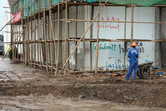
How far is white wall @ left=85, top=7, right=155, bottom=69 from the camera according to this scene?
13281 mm

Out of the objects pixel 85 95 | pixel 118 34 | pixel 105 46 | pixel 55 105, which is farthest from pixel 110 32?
pixel 55 105

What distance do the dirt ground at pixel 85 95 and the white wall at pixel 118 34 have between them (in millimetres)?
2851

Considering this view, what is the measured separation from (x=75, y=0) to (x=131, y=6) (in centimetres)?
278

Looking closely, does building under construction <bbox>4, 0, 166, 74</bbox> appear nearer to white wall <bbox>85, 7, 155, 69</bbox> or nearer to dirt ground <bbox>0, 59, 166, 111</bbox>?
white wall <bbox>85, 7, 155, 69</bbox>

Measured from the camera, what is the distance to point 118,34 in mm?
13570

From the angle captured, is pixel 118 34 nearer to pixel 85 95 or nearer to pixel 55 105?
pixel 85 95

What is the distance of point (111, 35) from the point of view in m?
13.5

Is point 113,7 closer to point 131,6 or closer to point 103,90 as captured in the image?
point 131,6

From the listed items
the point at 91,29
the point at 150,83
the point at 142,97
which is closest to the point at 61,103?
the point at 142,97

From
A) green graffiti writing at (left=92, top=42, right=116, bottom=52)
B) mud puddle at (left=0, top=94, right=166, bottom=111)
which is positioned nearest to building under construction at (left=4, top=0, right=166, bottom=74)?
green graffiti writing at (left=92, top=42, right=116, bottom=52)

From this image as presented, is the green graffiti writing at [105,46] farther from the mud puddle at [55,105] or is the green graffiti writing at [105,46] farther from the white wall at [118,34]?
the mud puddle at [55,105]

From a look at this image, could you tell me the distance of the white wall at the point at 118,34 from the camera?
43.6 ft

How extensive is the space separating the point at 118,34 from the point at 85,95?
5.16m

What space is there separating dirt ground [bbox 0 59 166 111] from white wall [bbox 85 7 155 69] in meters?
2.85
